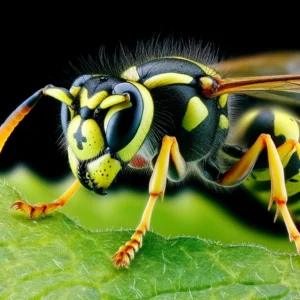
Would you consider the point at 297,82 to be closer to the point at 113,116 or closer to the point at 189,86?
the point at 189,86

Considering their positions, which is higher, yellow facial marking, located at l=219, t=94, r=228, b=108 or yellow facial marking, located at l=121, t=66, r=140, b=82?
yellow facial marking, located at l=121, t=66, r=140, b=82

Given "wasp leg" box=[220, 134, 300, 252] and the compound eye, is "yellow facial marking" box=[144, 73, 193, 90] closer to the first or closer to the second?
the compound eye

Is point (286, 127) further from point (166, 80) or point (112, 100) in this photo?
point (112, 100)

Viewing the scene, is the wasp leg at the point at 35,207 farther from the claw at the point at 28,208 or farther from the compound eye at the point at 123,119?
the compound eye at the point at 123,119

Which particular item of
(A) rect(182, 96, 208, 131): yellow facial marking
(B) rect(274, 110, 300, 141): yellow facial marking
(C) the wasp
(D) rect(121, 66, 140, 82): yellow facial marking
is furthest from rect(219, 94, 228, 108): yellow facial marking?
(D) rect(121, 66, 140, 82): yellow facial marking

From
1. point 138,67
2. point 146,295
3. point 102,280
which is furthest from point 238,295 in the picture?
point 138,67

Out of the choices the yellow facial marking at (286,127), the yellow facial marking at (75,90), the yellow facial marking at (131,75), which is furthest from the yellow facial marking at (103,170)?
the yellow facial marking at (286,127)

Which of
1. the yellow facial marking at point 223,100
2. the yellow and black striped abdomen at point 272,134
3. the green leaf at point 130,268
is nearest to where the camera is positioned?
the green leaf at point 130,268
